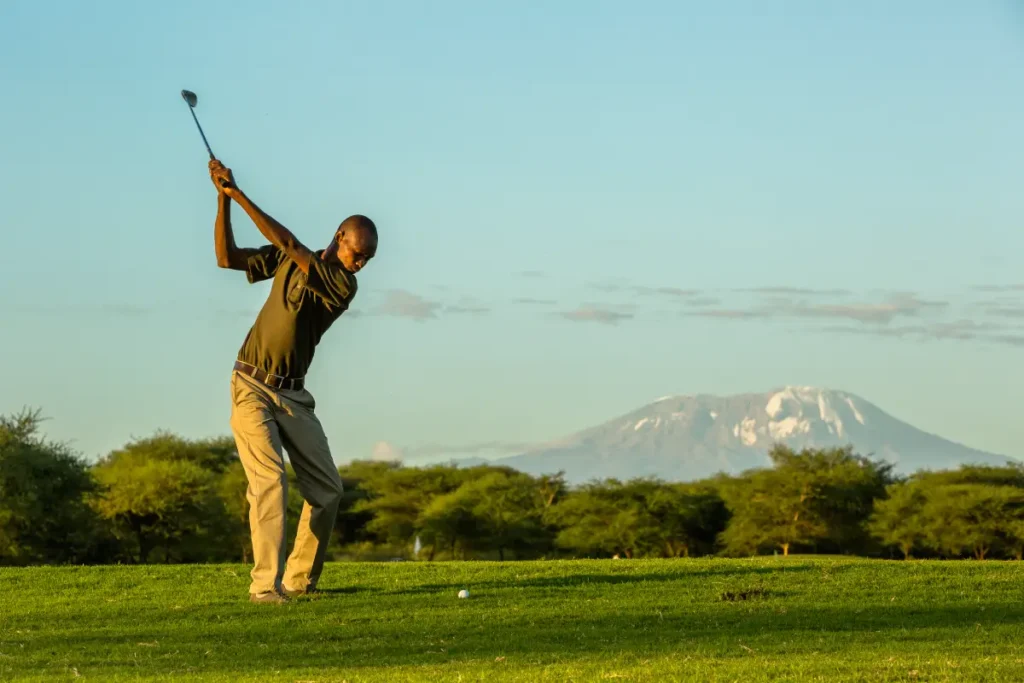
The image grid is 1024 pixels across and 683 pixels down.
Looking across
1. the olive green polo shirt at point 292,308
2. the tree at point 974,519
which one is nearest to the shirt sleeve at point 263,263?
the olive green polo shirt at point 292,308

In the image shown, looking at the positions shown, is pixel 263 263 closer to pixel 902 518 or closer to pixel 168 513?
pixel 168 513

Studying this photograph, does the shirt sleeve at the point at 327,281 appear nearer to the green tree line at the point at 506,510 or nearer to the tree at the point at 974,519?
the green tree line at the point at 506,510

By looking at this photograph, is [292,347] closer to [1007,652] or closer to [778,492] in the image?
[1007,652]

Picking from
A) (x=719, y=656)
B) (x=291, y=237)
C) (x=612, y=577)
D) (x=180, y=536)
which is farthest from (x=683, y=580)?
(x=180, y=536)

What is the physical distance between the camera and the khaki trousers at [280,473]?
12.9 meters

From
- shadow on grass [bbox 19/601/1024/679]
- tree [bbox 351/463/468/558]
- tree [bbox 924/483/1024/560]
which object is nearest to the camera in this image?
shadow on grass [bbox 19/601/1024/679]

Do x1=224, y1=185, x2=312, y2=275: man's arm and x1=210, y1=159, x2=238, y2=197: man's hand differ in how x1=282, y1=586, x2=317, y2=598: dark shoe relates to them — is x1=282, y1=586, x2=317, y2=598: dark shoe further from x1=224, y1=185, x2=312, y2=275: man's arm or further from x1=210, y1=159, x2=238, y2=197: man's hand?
x1=210, y1=159, x2=238, y2=197: man's hand

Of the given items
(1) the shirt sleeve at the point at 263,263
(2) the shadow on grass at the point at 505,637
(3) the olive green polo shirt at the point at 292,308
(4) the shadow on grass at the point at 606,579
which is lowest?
(2) the shadow on grass at the point at 505,637

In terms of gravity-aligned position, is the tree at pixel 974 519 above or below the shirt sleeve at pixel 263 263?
below

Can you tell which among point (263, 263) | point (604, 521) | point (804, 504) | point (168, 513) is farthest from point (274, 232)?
point (604, 521)

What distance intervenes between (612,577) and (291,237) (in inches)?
214

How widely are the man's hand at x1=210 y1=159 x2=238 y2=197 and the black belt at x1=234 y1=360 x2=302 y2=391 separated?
156 centimetres

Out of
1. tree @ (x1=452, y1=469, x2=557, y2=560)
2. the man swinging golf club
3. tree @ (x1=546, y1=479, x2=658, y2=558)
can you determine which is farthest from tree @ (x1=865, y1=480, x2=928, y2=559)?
the man swinging golf club

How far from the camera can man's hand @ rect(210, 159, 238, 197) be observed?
1262cm
